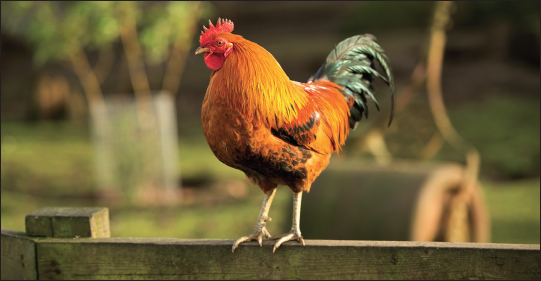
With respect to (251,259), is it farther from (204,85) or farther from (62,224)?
(204,85)

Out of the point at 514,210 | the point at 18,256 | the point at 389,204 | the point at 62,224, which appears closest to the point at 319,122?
the point at 62,224

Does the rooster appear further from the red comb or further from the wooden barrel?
the wooden barrel

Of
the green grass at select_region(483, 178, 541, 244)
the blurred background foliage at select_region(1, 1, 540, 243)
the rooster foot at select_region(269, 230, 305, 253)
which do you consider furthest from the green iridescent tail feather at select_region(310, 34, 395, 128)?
the green grass at select_region(483, 178, 541, 244)

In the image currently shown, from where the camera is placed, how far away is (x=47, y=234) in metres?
1.74

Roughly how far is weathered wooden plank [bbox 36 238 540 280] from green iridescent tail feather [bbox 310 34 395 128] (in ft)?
2.06

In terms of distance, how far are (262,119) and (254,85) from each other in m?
0.11

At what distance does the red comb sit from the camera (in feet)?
4.92

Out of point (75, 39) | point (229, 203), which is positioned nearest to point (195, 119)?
point (75, 39)

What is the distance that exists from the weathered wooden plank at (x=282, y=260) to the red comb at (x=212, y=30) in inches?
27.1

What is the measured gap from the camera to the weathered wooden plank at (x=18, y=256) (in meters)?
1.71

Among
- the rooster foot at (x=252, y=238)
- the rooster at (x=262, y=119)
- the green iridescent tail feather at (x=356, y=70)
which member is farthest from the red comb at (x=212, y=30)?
the rooster foot at (x=252, y=238)

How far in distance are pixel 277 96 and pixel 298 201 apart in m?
0.42

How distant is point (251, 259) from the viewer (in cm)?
163

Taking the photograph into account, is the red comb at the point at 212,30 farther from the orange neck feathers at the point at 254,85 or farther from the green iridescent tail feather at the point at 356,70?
the green iridescent tail feather at the point at 356,70
